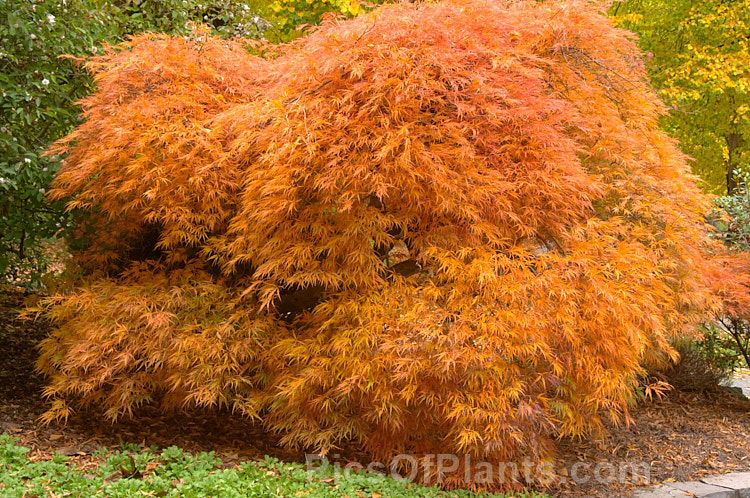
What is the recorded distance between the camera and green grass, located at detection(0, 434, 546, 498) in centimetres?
331

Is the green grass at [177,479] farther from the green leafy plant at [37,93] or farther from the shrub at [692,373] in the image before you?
the shrub at [692,373]

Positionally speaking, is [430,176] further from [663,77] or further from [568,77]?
[663,77]

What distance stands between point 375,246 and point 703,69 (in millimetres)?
8702

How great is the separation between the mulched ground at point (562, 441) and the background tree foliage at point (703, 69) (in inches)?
206

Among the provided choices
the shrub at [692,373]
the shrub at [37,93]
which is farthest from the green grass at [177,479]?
the shrub at [692,373]

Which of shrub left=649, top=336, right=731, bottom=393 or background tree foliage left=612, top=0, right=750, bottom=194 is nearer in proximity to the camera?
shrub left=649, top=336, right=731, bottom=393

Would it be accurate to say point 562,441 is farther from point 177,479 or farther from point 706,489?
point 177,479

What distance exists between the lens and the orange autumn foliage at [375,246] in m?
3.60

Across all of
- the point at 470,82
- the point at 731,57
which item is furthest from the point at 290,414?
the point at 731,57

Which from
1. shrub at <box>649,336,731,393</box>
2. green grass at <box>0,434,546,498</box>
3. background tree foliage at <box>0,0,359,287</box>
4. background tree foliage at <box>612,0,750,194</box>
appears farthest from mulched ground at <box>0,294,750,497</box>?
background tree foliage at <box>612,0,750,194</box>

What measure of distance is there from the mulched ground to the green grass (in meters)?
0.25

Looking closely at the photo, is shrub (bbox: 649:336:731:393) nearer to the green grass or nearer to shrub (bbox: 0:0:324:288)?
the green grass

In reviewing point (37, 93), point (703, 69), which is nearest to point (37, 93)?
point (37, 93)

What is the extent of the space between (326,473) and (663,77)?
34.8 feet
